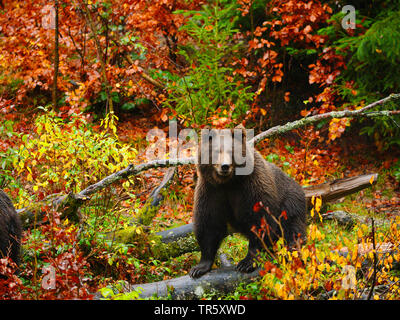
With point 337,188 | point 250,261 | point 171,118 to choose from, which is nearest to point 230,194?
point 250,261

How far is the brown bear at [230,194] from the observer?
14.3 feet

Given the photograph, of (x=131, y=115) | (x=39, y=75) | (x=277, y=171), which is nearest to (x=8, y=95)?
(x=39, y=75)

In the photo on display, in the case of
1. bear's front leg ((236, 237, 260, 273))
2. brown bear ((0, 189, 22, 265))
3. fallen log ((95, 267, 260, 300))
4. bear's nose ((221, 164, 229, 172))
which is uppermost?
bear's nose ((221, 164, 229, 172))

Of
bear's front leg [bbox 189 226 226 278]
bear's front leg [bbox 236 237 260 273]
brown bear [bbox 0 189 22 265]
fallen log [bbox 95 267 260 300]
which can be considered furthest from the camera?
bear's front leg [bbox 189 226 226 278]

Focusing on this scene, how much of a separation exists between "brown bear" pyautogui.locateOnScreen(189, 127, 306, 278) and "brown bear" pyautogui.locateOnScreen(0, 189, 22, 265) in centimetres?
180

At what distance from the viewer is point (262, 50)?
30.8ft

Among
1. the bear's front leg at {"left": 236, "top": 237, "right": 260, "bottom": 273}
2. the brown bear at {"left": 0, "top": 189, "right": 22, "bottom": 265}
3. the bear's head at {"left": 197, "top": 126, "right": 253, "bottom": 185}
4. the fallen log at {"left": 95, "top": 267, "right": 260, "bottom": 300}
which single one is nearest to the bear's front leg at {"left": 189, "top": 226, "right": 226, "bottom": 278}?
the fallen log at {"left": 95, "top": 267, "right": 260, "bottom": 300}

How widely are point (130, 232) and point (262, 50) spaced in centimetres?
582

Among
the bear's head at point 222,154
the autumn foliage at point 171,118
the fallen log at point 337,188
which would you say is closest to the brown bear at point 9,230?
the autumn foliage at point 171,118

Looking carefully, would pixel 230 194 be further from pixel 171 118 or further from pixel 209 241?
pixel 171 118

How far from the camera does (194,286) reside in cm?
416

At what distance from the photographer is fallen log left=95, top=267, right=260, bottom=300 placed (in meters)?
4.04

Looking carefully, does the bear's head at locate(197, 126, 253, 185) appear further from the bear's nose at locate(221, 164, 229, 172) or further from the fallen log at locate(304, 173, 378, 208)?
the fallen log at locate(304, 173, 378, 208)

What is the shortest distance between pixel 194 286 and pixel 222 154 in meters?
1.34
